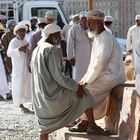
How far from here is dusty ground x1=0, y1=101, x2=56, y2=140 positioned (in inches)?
334

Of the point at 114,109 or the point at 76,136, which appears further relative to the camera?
the point at 114,109

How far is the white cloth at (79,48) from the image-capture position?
10.5 m

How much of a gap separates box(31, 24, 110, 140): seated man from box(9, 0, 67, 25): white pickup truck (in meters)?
10.9

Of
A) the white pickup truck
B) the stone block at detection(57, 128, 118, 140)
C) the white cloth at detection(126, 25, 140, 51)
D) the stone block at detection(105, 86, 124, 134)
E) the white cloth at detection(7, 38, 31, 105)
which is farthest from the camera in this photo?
the white pickup truck

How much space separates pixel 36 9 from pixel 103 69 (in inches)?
462

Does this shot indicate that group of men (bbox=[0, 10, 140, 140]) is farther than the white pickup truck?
No

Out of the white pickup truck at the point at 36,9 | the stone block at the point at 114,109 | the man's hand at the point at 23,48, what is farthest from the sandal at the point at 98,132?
the white pickup truck at the point at 36,9

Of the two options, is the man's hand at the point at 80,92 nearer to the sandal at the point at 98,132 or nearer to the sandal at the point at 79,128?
the sandal at the point at 98,132

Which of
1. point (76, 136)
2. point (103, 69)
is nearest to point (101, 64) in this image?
point (103, 69)

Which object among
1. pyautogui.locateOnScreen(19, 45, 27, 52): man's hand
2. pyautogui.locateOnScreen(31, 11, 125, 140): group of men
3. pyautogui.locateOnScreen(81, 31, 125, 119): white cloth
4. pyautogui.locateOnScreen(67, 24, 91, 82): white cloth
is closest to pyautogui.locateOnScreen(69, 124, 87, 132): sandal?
pyautogui.locateOnScreen(31, 11, 125, 140): group of men

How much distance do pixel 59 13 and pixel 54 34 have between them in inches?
436

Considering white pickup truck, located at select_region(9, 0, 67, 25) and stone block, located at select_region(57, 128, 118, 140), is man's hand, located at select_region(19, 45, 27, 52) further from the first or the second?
white pickup truck, located at select_region(9, 0, 67, 25)

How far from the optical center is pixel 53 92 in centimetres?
686

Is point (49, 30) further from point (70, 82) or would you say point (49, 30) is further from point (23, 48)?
point (23, 48)
